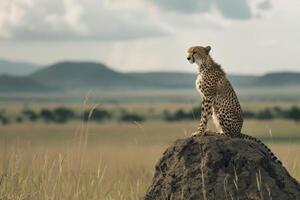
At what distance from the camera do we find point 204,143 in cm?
665

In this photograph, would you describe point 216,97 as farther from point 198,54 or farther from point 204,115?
point 198,54

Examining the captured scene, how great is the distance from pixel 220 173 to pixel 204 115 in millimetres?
813

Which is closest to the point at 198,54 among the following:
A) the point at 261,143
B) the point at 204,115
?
the point at 204,115

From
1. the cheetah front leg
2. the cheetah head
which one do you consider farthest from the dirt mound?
the cheetah head

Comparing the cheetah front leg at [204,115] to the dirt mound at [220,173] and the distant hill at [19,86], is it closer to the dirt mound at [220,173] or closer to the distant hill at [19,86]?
the dirt mound at [220,173]

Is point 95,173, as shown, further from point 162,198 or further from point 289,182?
point 289,182

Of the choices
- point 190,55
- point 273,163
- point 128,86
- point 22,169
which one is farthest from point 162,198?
point 128,86

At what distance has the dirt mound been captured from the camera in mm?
6516

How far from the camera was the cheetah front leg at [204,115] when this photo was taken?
7059mm

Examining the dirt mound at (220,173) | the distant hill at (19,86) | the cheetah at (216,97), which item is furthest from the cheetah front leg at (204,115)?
the distant hill at (19,86)

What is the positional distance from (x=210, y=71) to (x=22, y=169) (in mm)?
2189

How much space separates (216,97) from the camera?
24.0 ft

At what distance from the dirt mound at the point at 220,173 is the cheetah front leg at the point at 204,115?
0.94 feet

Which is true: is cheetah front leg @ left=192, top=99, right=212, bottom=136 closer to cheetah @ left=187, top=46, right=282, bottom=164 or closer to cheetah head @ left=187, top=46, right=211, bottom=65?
cheetah @ left=187, top=46, right=282, bottom=164
